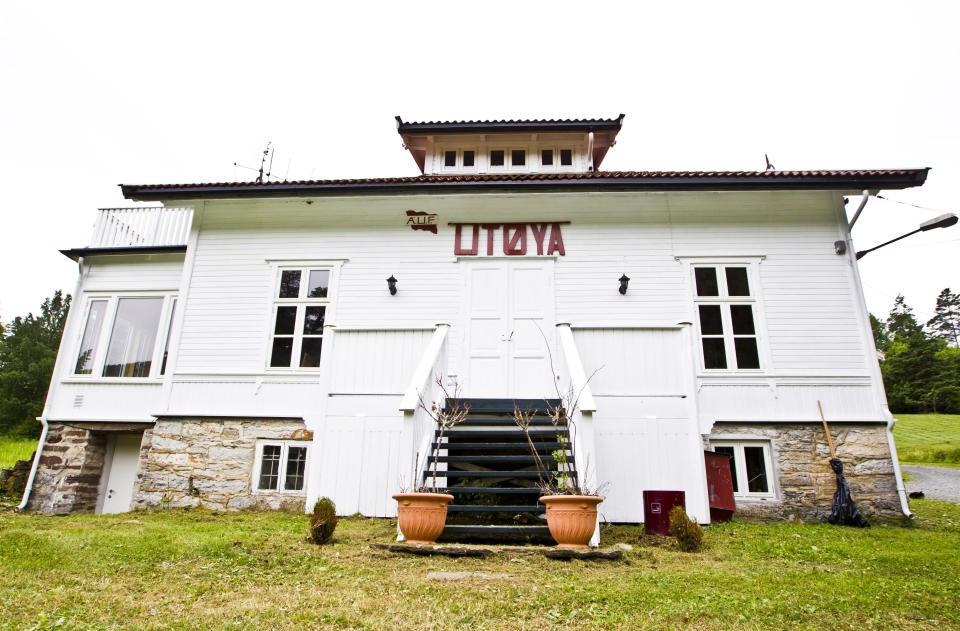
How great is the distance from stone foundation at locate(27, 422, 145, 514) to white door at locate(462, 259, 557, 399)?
18.4 feet

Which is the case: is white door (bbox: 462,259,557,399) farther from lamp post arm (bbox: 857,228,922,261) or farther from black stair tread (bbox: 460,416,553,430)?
lamp post arm (bbox: 857,228,922,261)

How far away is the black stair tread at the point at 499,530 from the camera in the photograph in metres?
4.70

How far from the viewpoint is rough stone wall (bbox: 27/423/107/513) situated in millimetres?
8352

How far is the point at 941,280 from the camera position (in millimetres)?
62406

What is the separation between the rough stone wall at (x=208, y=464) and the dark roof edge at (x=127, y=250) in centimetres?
309

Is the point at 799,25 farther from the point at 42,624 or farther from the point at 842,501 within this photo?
the point at 42,624

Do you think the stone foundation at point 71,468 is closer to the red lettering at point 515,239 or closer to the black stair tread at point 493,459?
the black stair tread at point 493,459

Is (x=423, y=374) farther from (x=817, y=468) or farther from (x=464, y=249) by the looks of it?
(x=817, y=468)

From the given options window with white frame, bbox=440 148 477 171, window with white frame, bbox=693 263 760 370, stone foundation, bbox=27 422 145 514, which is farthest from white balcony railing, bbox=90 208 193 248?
window with white frame, bbox=693 263 760 370

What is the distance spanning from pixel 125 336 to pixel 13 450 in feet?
55.3

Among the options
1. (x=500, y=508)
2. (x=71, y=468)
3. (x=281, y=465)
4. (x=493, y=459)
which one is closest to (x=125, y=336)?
(x=71, y=468)

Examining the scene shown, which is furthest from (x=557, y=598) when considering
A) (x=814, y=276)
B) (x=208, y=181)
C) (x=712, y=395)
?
(x=208, y=181)

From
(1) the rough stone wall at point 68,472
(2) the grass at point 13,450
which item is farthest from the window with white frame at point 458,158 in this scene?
(2) the grass at point 13,450

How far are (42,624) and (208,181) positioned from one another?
24.1ft
